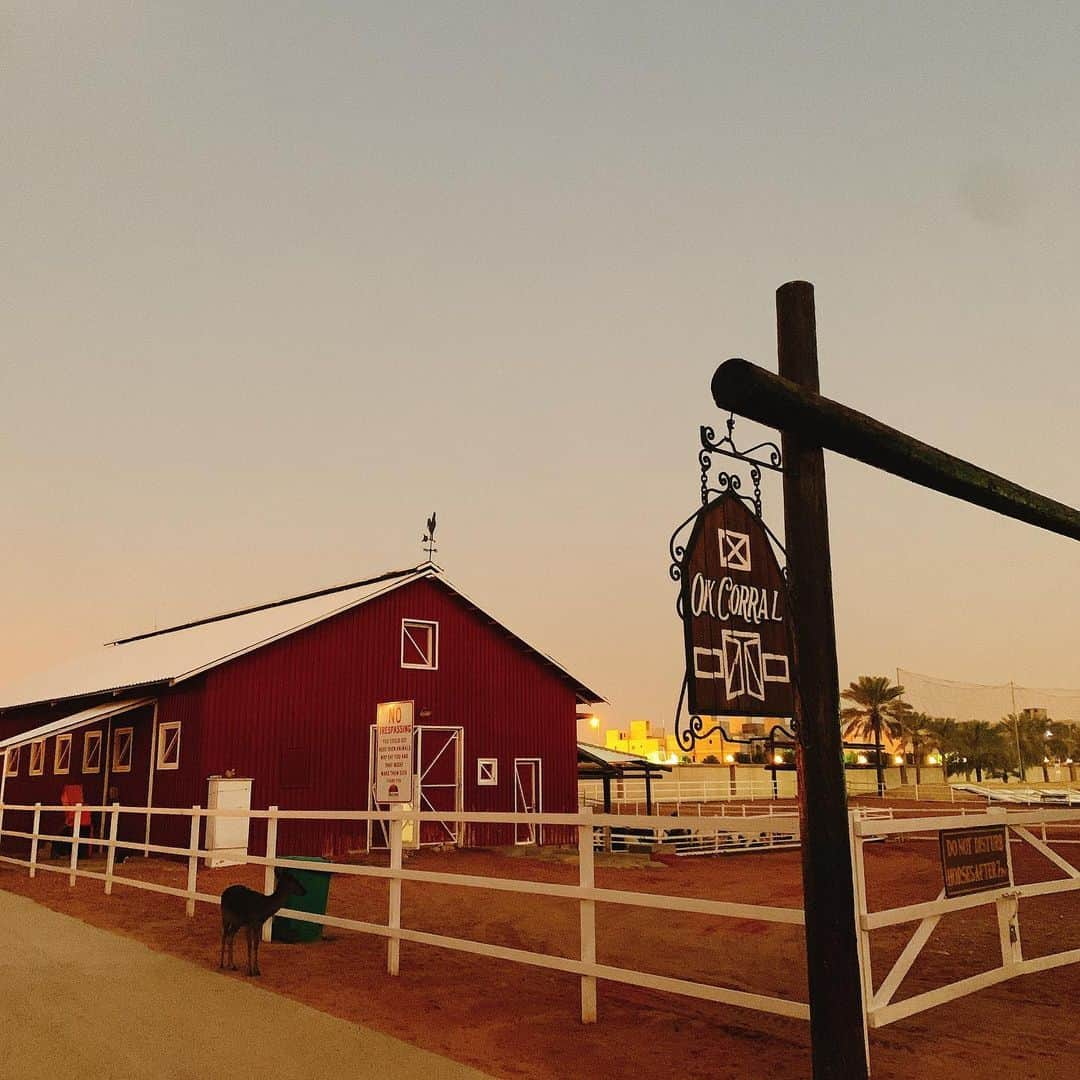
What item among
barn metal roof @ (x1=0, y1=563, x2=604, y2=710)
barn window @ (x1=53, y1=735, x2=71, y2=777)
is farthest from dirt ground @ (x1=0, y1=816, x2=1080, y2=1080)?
barn window @ (x1=53, y1=735, x2=71, y2=777)

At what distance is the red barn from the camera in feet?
72.6

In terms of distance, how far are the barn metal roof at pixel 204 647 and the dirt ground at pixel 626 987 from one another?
23.8 ft

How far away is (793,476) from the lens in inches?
225

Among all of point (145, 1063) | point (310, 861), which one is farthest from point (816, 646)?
point (310, 861)

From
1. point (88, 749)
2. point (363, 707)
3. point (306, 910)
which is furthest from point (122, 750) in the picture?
point (306, 910)

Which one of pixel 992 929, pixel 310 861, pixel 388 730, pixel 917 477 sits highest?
pixel 917 477

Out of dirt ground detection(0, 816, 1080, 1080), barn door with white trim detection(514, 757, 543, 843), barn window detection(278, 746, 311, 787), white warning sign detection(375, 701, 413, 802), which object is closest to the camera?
dirt ground detection(0, 816, 1080, 1080)

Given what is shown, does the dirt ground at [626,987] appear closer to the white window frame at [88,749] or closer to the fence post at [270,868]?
the fence post at [270,868]

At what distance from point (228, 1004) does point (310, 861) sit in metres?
2.75

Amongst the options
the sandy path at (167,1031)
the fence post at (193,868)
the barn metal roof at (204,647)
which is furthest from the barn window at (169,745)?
the sandy path at (167,1031)

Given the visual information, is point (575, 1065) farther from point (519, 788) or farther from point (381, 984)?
point (519, 788)

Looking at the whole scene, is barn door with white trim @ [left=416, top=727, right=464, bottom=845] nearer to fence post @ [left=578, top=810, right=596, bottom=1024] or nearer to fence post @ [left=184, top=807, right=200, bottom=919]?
fence post @ [left=184, top=807, right=200, bottom=919]

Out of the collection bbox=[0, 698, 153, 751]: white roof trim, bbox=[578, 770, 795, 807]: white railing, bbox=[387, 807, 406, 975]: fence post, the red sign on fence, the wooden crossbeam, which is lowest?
bbox=[578, 770, 795, 807]: white railing

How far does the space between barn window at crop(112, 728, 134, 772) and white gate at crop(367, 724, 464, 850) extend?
6.01 metres
